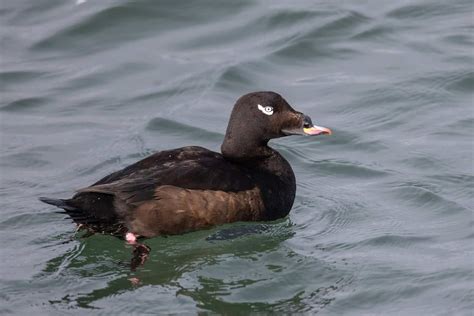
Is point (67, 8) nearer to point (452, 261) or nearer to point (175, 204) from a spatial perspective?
point (175, 204)

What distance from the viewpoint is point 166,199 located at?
7645mm

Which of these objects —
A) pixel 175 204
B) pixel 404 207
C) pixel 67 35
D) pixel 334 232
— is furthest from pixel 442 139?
pixel 67 35

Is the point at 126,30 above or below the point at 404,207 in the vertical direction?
above

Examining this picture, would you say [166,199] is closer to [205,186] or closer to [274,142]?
[205,186]

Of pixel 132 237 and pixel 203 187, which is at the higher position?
pixel 203 187

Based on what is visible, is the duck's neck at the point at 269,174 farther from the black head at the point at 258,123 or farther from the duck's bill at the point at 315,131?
the duck's bill at the point at 315,131

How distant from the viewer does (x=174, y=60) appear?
11945mm

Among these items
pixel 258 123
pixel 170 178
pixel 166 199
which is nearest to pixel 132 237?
pixel 166 199

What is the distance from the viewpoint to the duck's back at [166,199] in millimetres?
7594

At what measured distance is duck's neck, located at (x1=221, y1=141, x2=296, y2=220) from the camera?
8.16 meters

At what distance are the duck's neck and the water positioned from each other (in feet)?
0.52

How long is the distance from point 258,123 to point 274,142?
181cm

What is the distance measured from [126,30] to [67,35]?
68 cm

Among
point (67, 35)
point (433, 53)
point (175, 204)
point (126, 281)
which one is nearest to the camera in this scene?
point (126, 281)
